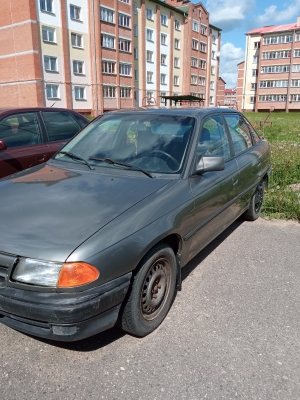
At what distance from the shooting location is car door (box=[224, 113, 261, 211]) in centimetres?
427

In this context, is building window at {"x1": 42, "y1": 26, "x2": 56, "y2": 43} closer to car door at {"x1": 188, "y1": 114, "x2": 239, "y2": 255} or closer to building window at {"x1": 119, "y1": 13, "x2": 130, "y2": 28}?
building window at {"x1": 119, "y1": 13, "x2": 130, "y2": 28}

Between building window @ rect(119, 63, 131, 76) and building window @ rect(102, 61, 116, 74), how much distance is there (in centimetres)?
132

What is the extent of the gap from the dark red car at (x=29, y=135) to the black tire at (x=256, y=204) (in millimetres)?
3174

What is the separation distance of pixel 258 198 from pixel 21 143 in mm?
3831

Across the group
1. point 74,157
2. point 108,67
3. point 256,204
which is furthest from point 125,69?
point 74,157

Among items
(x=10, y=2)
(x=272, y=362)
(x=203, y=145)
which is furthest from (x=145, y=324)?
(x=10, y=2)

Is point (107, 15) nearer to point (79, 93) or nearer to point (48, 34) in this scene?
point (48, 34)

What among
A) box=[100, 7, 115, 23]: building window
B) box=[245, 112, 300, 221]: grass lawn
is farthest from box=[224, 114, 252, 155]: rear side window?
box=[100, 7, 115, 23]: building window

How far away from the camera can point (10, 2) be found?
3384cm

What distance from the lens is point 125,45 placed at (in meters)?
44.6

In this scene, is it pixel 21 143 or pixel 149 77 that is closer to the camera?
pixel 21 143

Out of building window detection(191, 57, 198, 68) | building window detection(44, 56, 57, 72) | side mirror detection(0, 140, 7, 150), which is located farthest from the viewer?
building window detection(191, 57, 198, 68)

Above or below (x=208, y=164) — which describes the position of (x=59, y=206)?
below

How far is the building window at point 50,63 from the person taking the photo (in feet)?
116
